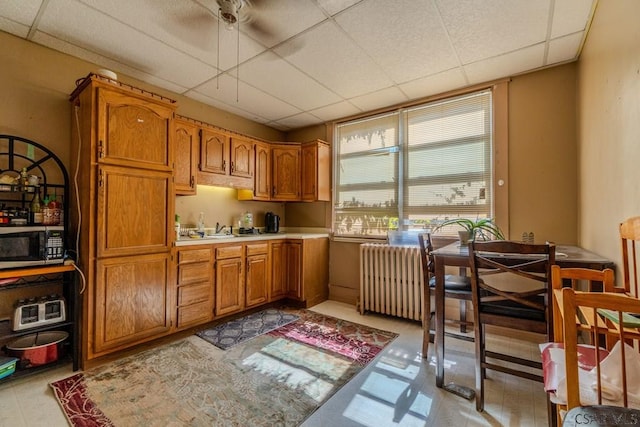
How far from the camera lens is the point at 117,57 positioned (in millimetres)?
2490

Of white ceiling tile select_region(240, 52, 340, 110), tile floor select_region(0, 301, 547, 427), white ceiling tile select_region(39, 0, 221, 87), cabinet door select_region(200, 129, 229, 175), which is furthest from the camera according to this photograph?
cabinet door select_region(200, 129, 229, 175)

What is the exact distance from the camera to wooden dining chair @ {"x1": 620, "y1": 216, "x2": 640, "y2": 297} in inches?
50.4

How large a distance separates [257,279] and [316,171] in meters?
1.64

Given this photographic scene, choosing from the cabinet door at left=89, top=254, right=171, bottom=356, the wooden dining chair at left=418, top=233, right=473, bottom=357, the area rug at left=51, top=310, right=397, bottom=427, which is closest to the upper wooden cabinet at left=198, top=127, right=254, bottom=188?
the cabinet door at left=89, top=254, right=171, bottom=356

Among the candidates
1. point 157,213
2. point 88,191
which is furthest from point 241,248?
point 88,191

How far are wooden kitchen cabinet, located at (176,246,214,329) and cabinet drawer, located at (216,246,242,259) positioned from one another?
0.30 ft

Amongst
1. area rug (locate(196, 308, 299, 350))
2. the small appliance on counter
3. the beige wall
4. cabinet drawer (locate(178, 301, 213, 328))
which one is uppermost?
the beige wall

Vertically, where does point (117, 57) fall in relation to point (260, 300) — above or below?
above

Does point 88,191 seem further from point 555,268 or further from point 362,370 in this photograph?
point 555,268

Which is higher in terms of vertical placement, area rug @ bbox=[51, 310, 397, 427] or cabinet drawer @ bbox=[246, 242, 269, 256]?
cabinet drawer @ bbox=[246, 242, 269, 256]

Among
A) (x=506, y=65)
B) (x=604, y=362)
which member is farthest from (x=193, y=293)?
(x=506, y=65)

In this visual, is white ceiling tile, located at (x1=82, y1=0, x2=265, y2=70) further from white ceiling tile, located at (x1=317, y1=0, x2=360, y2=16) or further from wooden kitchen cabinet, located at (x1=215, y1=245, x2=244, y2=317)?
wooden kitchen cabinet, located at (x1=215, y1=245, x2=244, y2=317)

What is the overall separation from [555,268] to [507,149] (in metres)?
1.96

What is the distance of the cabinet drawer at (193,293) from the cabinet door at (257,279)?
492 millimetres
